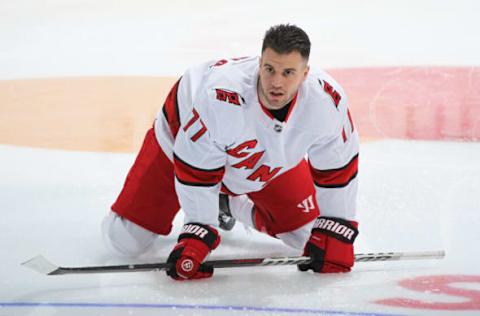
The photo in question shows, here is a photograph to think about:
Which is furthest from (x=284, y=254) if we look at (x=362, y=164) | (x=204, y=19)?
(x=204, y=19)

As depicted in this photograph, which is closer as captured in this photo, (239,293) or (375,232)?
(239,293)

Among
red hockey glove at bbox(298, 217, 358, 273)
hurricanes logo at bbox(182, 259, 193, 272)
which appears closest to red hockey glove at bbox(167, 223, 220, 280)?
hurricanes logo at bbox(182, 259, 193, 272)

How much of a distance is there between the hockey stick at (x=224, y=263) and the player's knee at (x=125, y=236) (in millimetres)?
304

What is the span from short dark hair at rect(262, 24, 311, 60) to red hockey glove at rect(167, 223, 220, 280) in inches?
21.8

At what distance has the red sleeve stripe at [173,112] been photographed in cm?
224

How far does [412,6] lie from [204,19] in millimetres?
1213

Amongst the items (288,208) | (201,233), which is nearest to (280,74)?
(201,233)

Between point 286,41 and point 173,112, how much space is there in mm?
537

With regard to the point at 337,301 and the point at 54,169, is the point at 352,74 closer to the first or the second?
the point at 54,169

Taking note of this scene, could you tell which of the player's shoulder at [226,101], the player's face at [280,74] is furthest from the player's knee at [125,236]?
the player's face at [280,74]

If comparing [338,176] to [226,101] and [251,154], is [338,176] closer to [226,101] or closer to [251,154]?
[251,154]

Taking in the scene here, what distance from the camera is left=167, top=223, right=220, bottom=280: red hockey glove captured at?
6.48 feet

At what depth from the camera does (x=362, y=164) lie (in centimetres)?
313

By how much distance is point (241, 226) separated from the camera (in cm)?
269
